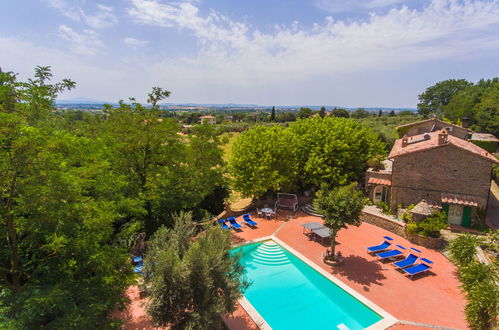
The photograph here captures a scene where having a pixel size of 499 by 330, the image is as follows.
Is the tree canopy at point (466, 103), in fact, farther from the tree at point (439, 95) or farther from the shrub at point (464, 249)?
the shrub at point (464, 249)

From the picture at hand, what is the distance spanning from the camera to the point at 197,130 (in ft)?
67.1

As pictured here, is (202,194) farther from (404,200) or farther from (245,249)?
(404,200)

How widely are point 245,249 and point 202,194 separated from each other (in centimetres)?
490

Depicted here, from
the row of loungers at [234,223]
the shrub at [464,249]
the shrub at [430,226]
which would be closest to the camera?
the shrub at [464,249]

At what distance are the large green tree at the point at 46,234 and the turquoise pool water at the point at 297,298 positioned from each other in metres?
6.98

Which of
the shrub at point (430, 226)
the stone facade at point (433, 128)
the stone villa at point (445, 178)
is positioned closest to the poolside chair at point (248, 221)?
the shrub at point (430, 226)

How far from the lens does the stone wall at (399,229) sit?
17.9 m

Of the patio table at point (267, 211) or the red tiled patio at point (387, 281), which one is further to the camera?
the patio table at point (267, 211)

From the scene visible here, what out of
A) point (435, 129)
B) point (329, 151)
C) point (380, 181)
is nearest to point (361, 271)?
point (380, 181)

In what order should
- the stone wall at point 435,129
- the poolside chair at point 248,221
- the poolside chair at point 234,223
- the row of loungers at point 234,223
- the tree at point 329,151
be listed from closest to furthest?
the poolside chair at point 234,223 → the row of loungers at point 234,223 → the poolside chair at point 248,221 → the tree at point 329,151 → the stone wall at point 435,129

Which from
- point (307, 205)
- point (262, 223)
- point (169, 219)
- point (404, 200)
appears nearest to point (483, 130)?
point (404, 200)

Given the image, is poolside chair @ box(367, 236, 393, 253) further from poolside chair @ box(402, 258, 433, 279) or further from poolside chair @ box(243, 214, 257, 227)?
poolside chair @ box(243, 214, 257, 227)

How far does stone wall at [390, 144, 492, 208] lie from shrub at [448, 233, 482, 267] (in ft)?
20.4

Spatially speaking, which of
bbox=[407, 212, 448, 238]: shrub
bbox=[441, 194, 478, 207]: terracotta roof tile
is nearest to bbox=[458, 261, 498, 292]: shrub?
bbox=[407, 212, 448, 238]: shrub
